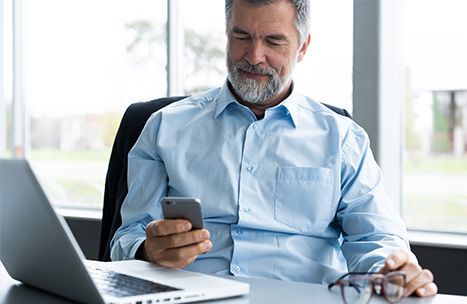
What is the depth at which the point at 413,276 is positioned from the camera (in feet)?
4.23

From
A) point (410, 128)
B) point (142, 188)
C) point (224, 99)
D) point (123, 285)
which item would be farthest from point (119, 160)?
point (410, 128)

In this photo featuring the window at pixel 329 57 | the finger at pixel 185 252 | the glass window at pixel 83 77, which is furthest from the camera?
the glass window at pixel 83 77

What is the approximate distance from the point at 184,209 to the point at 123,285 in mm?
215

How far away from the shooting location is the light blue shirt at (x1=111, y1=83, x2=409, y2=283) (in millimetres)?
1818

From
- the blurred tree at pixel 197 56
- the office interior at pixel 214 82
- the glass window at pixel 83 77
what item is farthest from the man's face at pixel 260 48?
the glass window at pixel 83 77

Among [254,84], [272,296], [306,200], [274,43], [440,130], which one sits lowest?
[272,296]

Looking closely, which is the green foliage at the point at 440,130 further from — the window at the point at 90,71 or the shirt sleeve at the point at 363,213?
the shirt sleeve at the point at 363,213

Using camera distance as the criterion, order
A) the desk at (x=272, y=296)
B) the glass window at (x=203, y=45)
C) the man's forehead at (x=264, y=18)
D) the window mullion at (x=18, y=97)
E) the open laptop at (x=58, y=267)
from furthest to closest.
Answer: the window mullion at (x=18, y=97) < the glass window at (x=203, y=45) < the man's forehead at (x=264, y=18) < the desk at (x=272, y=296) < the open laptop at (x=58, y=267)

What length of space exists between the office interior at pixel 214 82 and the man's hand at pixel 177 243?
3.99 feet

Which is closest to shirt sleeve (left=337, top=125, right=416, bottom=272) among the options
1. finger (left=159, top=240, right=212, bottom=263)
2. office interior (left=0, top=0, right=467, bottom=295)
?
finger (left=159, top=240, right=212, bottom=263)

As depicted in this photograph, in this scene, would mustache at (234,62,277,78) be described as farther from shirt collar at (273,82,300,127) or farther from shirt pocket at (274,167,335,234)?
shirt pocket at (274,167,335,234)

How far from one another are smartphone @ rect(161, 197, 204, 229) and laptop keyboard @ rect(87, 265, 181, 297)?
15 cm

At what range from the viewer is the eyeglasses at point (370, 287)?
118cm

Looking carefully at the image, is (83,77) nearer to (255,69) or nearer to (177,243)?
(255,69)
